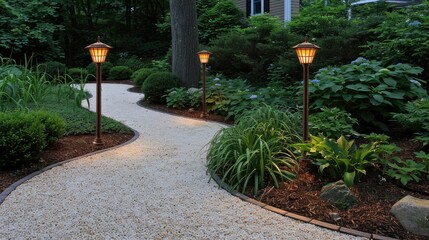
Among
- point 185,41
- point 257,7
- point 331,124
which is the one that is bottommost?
point 331,124

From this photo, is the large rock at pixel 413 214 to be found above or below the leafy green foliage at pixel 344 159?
below

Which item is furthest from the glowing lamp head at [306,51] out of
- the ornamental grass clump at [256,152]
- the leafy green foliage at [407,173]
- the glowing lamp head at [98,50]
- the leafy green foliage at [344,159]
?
the glowing lamp head at [98,50]

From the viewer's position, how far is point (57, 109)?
6.66 m

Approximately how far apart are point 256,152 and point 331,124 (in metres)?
1.29

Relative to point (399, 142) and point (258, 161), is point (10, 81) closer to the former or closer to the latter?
point (258, 161)

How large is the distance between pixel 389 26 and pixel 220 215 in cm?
562

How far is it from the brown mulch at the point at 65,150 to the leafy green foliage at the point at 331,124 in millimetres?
2973

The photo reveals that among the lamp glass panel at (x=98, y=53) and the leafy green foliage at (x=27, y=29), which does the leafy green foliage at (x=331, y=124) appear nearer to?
the lamp glass panel at (x=98, y=53)

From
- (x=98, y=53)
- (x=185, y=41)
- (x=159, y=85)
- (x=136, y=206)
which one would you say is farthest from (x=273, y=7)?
(x=136, y=206)

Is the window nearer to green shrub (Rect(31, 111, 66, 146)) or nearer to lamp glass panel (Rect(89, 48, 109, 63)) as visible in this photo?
lamp glass panel (Rect(89, 48, 109, 63))

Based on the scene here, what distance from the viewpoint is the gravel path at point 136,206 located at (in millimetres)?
2844

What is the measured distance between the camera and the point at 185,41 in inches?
385

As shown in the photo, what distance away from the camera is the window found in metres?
16.7

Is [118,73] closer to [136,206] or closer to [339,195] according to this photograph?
[136,206]
